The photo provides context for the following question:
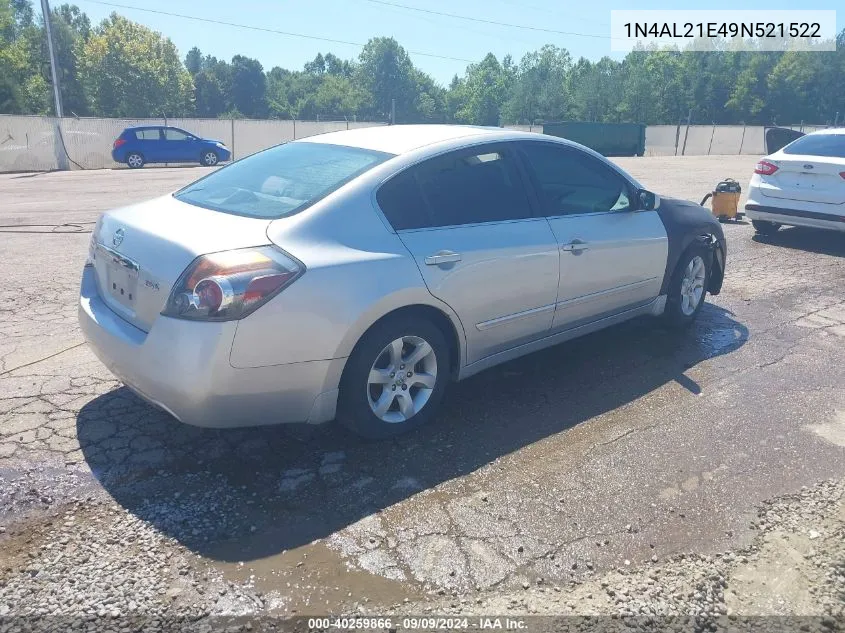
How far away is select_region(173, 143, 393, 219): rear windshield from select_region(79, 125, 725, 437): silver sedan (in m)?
0.01

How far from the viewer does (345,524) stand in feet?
9.52

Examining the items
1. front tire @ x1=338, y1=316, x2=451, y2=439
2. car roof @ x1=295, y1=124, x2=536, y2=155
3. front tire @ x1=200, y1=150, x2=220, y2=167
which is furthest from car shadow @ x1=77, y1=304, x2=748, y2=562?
front tire @ x1=200, y1=150, x2=220, y2=167

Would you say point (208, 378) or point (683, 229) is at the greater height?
point (683, 229)

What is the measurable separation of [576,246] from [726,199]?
8.10 m

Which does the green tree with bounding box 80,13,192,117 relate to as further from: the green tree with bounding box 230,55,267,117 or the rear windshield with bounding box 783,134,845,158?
the rear windshield with bounding box 783,134,845,158

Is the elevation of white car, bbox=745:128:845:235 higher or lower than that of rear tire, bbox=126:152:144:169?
higher

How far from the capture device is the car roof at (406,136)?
12.7ft

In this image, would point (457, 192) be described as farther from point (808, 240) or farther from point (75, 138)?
point (75, 138)

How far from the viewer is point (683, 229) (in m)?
5.23

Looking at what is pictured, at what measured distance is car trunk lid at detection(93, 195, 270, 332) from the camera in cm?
308

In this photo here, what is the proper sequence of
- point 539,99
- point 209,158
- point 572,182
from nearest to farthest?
point 572,182
point 209,158
point 539,99

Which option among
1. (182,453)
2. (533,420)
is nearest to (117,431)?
(182,453)

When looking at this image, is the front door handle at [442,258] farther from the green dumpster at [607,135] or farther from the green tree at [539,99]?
the green tree at [539,99]

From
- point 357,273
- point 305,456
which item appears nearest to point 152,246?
point 357,273
